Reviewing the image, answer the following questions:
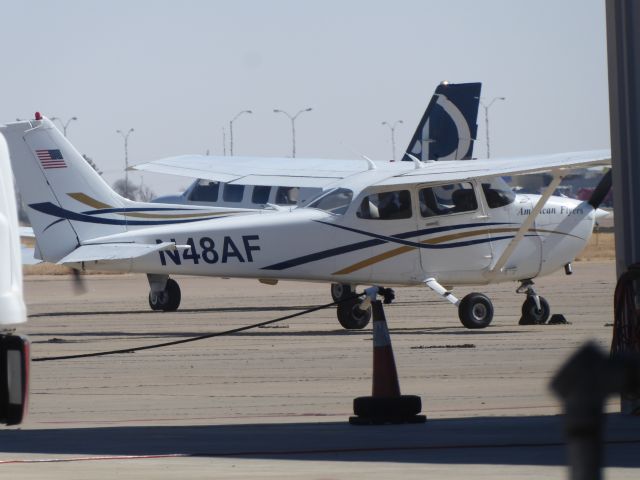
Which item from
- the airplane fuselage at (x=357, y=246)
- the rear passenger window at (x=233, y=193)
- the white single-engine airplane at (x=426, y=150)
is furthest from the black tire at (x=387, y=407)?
A: the rear passenger window at (x=233, y=193)

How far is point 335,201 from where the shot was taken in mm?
20656

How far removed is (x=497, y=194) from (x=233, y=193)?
1201 cm

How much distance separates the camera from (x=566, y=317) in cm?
2252

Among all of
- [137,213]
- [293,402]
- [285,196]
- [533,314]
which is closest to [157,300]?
[137,213]

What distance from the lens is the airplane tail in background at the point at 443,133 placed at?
3534 cm

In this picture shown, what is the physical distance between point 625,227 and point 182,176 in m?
18.7

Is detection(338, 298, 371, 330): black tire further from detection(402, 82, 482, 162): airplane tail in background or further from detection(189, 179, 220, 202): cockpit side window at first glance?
detection(402, 82, 482, 162): airplane tail in background

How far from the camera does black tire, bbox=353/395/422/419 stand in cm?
998

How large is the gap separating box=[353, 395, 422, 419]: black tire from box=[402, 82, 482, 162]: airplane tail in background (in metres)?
25.1

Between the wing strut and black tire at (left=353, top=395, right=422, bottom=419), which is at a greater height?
the wing strut

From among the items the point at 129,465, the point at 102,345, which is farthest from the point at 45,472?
the point at 102,345

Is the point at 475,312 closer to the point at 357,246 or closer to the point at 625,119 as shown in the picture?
the point at 357,246

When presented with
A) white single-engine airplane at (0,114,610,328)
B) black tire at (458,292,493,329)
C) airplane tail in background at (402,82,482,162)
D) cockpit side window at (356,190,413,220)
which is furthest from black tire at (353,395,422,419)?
airplane tail in background at (402,82,482,162)

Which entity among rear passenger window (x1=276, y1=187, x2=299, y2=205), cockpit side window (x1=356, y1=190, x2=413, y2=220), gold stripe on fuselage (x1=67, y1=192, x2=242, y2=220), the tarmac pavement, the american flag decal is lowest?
the tarmac pavement
